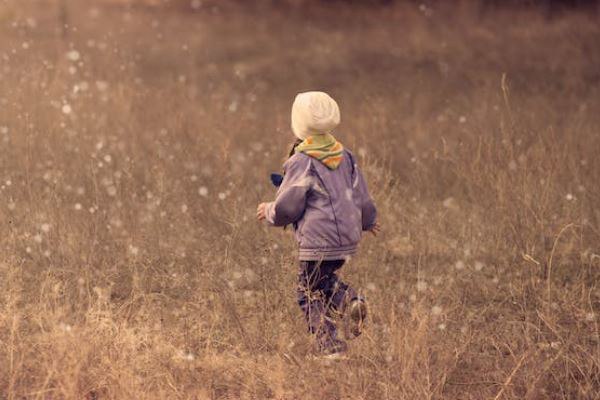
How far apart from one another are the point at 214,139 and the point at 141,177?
796mm

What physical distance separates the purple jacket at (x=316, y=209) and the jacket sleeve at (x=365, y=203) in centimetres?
9

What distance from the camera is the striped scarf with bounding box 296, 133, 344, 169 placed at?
3549 millimetres

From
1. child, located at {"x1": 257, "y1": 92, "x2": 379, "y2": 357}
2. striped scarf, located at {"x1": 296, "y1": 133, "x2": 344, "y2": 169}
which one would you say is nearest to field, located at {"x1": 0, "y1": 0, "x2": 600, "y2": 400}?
child, located at {"x1": 257, "y1": 92, "x2": 379, "y2": 357}

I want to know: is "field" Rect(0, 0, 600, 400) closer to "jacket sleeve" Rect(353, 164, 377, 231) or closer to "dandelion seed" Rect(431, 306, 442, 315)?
"dandelion seed" Rect(431, 306, 442, 315)

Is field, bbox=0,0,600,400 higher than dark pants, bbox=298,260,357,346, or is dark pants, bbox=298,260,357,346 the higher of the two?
dark pants, bbox=298,260,357,346

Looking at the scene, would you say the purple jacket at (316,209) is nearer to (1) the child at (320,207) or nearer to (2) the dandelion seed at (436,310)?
(1) the child at (320,207)

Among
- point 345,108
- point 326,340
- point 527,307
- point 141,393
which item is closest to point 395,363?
point 326,340

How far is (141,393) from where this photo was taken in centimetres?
313

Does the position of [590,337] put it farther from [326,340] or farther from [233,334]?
[233,334]

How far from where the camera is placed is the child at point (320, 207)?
3.52m

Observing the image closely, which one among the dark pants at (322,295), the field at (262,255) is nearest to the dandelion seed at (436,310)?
the field at (262,255)

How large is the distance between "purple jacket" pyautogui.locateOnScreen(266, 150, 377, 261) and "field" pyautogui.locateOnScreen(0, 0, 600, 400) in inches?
14.5

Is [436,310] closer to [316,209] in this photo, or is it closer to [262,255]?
[316,209]

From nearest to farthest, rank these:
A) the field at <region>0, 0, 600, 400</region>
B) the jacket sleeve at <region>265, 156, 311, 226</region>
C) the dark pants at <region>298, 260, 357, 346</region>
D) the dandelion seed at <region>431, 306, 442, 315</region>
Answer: the field at <region>0, 0, 600, 400</region> < the jacket sleeve at <region>265, 156, 311, 226</region> < the dark pants at <region>298, 260, 357, 346</region> < the dandelion seed at <region>431, 306, 442, 315</region>
